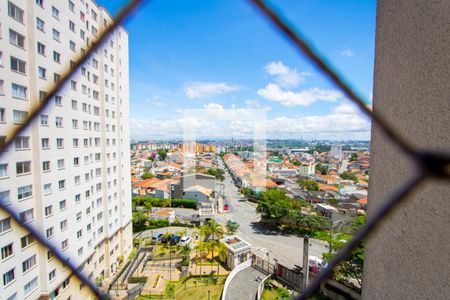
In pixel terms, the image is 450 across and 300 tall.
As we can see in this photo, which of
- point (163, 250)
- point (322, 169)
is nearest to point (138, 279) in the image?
point (163, 250)

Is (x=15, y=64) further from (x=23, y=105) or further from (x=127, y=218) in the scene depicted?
(x=127, y=218)

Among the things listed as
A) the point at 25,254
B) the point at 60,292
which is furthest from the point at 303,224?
the point at 25,254

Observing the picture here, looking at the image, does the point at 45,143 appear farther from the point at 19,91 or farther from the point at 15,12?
the point at 15,12

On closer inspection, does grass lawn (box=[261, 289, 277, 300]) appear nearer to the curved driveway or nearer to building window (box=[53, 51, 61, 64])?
the curved driveway

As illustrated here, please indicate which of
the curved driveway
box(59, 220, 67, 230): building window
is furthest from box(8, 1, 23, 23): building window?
the curved driveway

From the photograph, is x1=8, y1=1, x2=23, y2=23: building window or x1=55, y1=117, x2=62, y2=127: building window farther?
x1=55, y1=117, x2=62, y2=127: building window

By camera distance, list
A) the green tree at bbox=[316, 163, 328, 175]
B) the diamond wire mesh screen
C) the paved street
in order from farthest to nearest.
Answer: the green tree at bbox=[316, 163, 328, 175]
the paved street
the diamond wire mesh screen
